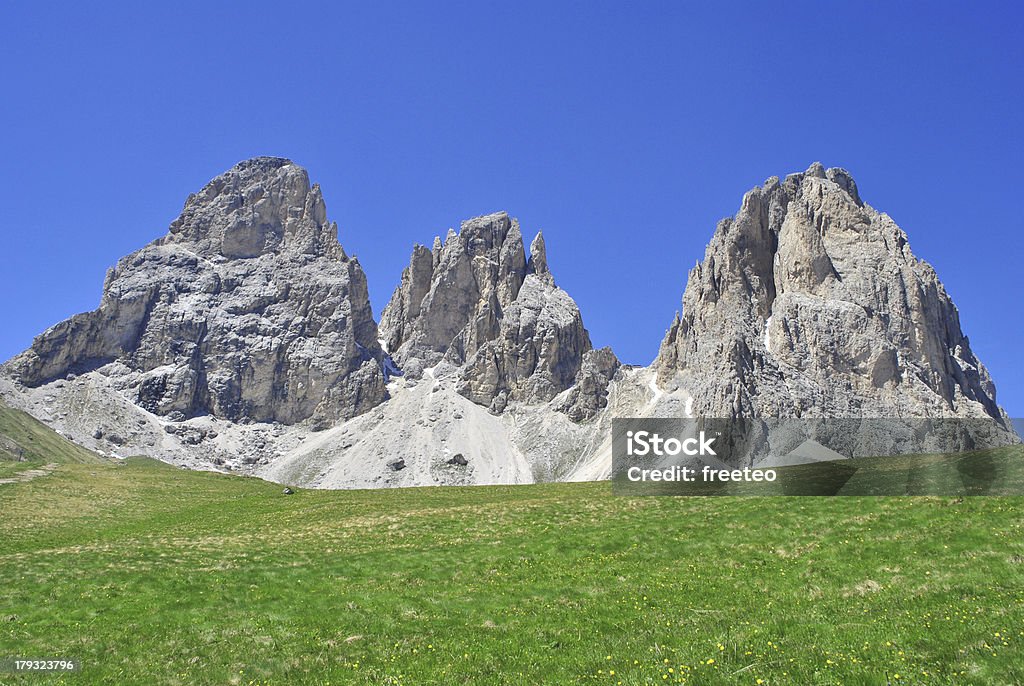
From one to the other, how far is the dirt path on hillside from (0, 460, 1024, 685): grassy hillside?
1290 inches

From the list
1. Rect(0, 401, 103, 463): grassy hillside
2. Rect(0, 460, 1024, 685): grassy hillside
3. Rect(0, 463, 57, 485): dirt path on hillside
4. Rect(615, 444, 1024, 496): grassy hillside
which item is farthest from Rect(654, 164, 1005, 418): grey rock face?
Rect(0, 460, 1024, 685): grassy hillside

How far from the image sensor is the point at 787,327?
19388 centimetres

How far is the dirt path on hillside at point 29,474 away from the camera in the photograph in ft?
235

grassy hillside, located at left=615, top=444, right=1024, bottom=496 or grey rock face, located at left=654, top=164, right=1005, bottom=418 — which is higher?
grey rock face, located at left=654, top=164, right=1005, bottom=418

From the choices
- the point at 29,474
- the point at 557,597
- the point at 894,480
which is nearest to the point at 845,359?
the point at 894,480

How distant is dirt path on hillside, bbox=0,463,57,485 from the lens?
71.8 metres

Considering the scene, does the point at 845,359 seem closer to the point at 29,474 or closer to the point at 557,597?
the point at 29,474

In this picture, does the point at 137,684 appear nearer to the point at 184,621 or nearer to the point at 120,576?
the point at 184,621

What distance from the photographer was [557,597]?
1123 inches

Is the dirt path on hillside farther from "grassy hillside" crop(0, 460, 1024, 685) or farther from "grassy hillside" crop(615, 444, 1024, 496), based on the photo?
"grassy hillside" crop(615, 444, 1024, 496)

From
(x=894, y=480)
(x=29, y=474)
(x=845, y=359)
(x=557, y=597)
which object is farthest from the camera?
(x=845, y=359)

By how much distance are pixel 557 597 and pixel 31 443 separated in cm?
15498

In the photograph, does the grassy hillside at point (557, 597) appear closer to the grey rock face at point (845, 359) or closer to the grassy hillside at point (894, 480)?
the grassy hillside at point (894, 480)

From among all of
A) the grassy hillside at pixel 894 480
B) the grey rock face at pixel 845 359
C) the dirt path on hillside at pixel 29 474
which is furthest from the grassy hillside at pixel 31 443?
the grey rock face at pixel 845 359
